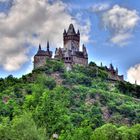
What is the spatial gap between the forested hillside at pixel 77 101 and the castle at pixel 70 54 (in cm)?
293

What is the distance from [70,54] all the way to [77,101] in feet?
95.9

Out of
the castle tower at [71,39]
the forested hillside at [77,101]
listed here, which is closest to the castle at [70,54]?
the castle tower at [71,39]

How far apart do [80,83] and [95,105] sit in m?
15.7

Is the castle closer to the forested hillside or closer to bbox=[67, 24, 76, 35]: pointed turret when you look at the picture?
bbox=[67, 24, 76, 35]: pointed turret

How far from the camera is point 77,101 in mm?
141500

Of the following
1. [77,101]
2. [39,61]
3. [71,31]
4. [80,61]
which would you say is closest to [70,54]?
[80,61]

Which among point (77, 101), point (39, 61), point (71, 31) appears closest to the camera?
point (77, 101)

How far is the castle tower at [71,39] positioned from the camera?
178m

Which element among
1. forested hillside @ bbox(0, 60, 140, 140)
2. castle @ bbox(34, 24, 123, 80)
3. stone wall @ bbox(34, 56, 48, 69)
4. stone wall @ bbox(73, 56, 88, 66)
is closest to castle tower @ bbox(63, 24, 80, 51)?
castle @ bbox(34, 24, 123, 80)

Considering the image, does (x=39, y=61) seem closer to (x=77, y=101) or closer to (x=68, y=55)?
(x=68, y=55)

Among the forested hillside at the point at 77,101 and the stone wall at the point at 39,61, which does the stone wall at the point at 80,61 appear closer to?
the forested hillside at the point at 77,101

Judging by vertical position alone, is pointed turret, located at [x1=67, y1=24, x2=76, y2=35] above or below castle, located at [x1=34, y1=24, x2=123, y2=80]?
above

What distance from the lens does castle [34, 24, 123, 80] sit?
6447 inches

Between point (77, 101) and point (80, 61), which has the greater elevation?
point (80, 61)
